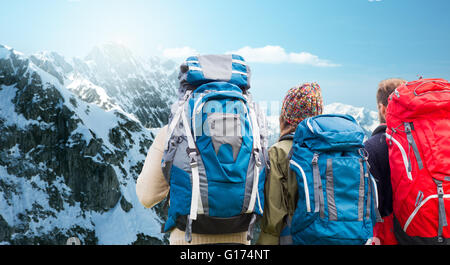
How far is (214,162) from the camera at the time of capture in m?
3.75

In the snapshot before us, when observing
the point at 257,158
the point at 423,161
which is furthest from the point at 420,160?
the point at 257,158

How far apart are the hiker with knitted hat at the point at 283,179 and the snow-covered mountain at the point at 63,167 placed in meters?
96.2

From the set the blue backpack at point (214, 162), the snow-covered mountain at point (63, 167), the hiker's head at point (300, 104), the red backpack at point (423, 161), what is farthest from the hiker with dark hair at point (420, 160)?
the snow-covered mountain at point (63, 167)

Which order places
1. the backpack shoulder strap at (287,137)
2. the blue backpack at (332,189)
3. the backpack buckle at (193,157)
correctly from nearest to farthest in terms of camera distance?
the backpack buckle at (193,157) → the blue backpack at (332,189) → the backpack shoulder strap at (287,137)

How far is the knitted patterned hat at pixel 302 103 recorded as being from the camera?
4586mm

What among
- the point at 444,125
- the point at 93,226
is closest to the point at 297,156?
the point at 444,125

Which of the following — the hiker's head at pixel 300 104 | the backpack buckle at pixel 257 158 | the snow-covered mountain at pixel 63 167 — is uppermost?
the hiker's head at pixel 300 104

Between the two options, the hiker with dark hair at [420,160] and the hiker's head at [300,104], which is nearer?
the hiker with dark hair at [420,160]

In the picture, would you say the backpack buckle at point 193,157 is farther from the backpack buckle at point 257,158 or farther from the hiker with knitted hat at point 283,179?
the hiker with knitted hat at point 283,179

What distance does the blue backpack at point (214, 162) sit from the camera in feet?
12.3

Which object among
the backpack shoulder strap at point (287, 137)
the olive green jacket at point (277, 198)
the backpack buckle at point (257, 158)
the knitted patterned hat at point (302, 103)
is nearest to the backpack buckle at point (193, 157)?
the backpack buckle at point (257, 158)

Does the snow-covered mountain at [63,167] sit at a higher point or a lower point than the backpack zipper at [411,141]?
lower

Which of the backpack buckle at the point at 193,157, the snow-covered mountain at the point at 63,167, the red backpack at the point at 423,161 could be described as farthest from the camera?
the snow-covered mountain at the point at 63,167

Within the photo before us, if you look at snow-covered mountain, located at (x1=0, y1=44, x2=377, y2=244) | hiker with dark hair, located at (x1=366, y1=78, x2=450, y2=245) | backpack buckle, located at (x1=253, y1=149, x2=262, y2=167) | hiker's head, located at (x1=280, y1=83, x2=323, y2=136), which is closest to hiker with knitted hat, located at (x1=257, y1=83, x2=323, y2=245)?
hiker's head, located at (x1=280, y1=83, x2=323, y2=136)
